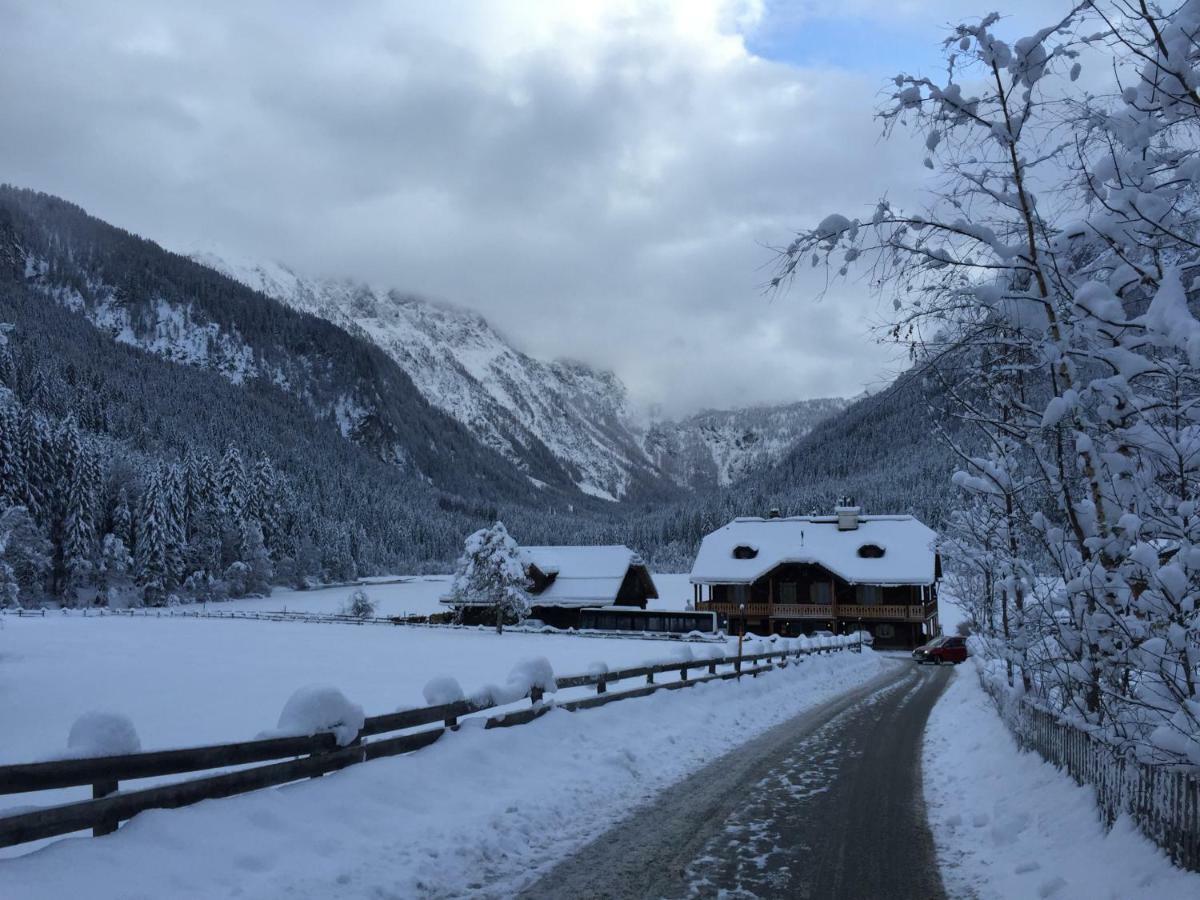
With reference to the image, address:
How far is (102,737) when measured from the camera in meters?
6.16

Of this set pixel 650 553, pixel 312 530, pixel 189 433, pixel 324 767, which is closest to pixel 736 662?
pixel 324 767

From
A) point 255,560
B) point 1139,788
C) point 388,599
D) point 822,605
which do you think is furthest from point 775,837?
point 255,560

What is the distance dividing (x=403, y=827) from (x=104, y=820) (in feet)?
8.76

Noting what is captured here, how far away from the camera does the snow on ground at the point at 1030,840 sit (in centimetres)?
611

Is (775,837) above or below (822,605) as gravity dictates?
above

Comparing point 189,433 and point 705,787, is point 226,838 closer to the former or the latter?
point 705,787

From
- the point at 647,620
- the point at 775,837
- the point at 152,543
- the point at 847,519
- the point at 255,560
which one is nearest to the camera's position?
the point at 775,837

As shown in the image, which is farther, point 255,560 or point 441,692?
point 255,560

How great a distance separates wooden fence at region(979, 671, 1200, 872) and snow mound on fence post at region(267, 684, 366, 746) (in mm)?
7156

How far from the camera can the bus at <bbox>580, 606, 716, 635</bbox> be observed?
55.5 meters

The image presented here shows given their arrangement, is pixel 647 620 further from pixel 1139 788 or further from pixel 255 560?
pixel 255 560

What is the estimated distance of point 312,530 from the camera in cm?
13988

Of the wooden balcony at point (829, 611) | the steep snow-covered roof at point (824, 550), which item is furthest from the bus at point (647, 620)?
the steep snow-covered roof at point (824, 550)

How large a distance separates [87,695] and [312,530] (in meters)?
120
